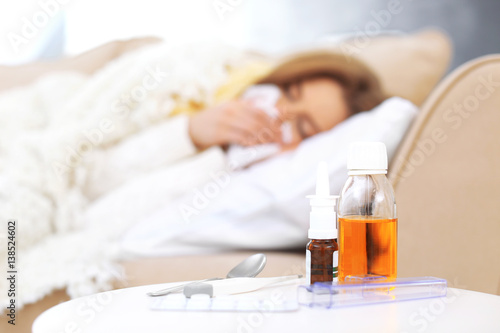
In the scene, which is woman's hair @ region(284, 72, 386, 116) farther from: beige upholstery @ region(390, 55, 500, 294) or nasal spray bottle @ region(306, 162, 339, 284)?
nasal spray bottle @ region(306, 162, 339, 284)

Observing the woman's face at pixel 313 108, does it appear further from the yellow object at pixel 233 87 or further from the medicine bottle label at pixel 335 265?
the medicine bottle label at pixel 335 265

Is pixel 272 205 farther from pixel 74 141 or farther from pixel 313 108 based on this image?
pixel 74 141

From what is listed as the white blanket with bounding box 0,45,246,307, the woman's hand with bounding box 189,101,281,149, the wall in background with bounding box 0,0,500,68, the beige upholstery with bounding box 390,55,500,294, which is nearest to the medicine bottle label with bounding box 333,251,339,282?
Result: the beige upholstery with bounding box 390,55,500,294

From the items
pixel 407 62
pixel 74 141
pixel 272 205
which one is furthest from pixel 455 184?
pixel 74 141

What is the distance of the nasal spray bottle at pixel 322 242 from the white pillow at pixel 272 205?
1.07ft

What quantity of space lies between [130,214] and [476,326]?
0.67 meters

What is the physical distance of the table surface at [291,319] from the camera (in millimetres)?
356

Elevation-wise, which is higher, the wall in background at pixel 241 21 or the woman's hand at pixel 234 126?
the wall in background at pixel 241 21

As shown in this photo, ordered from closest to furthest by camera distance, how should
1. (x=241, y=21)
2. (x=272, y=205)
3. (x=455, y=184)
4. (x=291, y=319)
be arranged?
1. (x=291, y=319)
2. (x=455, y=184)
3. (x=272, y=205)
4. (x=241, y=21)

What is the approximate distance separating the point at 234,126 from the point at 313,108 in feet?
0.52

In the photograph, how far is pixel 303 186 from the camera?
792mm

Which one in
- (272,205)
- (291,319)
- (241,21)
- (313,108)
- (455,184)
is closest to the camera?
(291,319)

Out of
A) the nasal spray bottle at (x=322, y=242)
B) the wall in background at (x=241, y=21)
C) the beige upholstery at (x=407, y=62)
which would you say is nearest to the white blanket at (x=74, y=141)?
the wall in background at (x=241, y=21)

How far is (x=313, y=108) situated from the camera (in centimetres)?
97
